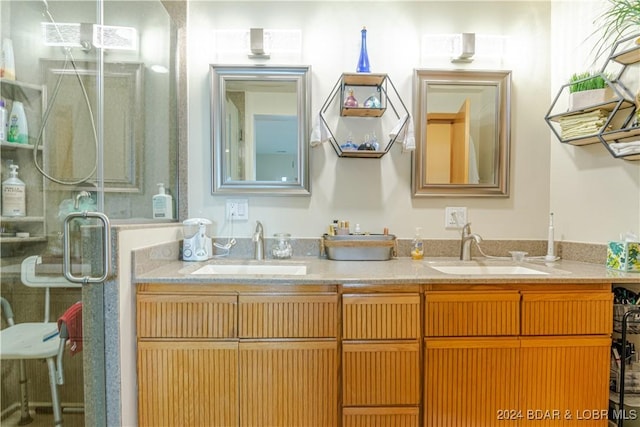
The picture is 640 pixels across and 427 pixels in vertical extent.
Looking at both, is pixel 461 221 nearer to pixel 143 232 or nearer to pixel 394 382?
pixel 394 382

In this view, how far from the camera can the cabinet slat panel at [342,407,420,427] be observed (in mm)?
1262

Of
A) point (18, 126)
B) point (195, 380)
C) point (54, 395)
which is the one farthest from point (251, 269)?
point (18, 126)

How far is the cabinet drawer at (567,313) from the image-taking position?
128cm

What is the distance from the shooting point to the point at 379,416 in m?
1.27

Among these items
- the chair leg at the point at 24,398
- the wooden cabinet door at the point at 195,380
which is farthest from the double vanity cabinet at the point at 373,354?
the chair leg at the point at 24,398

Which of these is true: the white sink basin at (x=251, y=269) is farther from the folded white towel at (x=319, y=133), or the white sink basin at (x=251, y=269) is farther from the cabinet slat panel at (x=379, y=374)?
the folded white towel at (x=319, y=133)

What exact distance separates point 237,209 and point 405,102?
46.9 inches

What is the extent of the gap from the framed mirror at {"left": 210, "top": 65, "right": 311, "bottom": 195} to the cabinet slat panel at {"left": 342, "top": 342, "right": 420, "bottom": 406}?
92 cm

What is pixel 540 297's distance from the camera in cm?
128

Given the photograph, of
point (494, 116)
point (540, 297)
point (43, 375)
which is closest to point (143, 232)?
point (43, 375)

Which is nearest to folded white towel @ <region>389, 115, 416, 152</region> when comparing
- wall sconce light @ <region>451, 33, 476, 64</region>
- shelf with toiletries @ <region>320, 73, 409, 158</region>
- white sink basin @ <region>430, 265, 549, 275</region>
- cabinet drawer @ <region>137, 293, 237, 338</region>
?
shelf with toiletries @ <region>320, 73, 409, 158</region>

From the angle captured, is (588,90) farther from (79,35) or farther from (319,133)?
(79,35)

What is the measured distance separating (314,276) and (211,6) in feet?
5.57

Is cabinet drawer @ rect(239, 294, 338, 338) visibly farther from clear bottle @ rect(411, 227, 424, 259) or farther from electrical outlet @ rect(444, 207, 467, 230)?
electrical outlet @ rect(444, 207, 467, 230)
